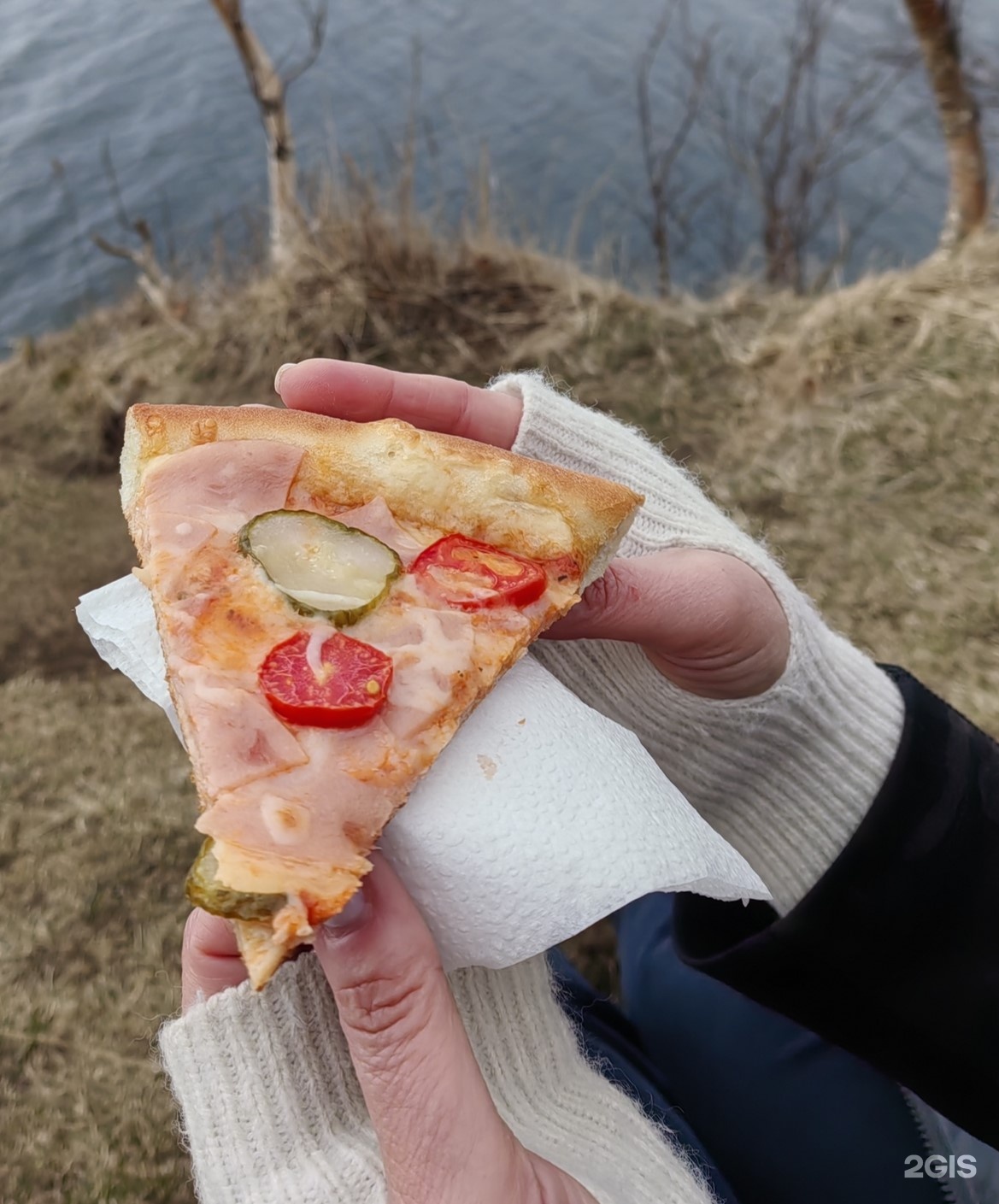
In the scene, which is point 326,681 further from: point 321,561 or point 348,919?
point 348,919

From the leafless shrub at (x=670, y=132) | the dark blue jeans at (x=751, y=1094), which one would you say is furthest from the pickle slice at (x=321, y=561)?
the leafless shrub at (x=670, y=132)

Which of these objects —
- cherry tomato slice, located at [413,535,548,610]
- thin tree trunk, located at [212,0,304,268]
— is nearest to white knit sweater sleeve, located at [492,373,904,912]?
cherry tomato slice, located at [413,535,548,610]

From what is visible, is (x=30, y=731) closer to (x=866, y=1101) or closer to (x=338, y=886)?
(x=338, y=886)

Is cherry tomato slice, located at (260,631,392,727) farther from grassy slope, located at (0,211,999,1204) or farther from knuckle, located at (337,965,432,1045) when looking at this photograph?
grassy slope, located at (0,211,999,1204)

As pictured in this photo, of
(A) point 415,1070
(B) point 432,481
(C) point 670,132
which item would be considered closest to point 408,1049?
(A) point 415,1070

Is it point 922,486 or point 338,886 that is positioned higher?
point 338,886

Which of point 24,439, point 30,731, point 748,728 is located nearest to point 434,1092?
point 748,728

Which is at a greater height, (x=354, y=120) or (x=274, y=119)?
(x=274, y=119)
